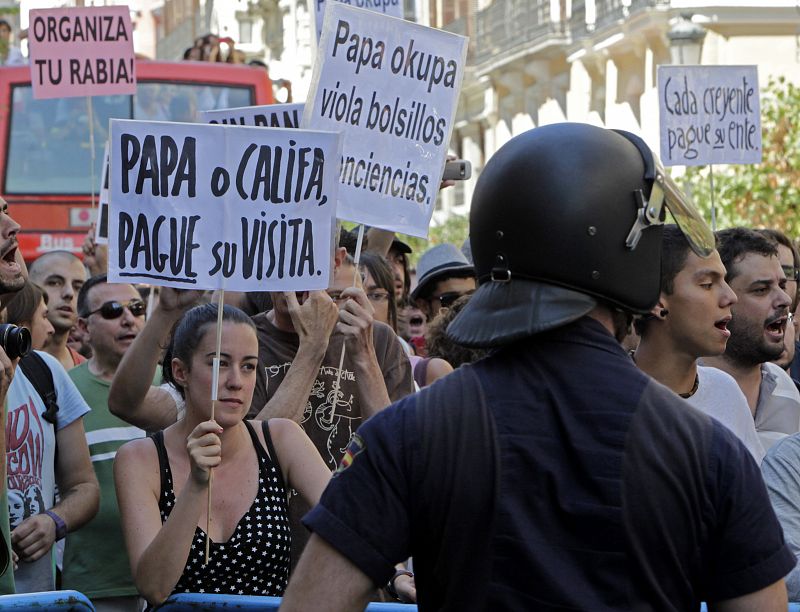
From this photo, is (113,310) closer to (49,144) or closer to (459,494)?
(459,494)

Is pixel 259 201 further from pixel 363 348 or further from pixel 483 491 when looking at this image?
pixel 483 491

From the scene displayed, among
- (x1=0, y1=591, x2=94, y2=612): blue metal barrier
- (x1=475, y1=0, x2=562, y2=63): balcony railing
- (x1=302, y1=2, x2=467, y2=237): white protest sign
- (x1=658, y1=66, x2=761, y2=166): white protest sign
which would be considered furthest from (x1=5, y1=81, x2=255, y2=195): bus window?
(x1=475, y1=0, x2=562, y2=63): balcony railing

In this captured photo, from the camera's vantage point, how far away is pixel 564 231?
2334mm

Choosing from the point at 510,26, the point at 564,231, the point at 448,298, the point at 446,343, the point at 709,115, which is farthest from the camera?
the point at 510,26

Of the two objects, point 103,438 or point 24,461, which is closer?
point 24,461

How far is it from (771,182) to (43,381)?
12.9m

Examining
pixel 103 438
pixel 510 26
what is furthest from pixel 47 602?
pixel 510 26

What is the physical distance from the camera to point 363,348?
4.82 metres

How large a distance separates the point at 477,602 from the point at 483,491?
0.17m

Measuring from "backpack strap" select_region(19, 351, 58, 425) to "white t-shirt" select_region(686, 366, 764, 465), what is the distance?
6.72 feet

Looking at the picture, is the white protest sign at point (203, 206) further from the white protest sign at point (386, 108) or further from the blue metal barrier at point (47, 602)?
the blue metal barrier at point (47, 602)

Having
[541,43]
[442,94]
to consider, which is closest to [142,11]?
[541,43]

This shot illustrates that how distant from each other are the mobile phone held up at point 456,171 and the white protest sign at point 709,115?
2826 mm

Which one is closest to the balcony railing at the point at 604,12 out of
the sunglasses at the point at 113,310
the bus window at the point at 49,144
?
the bus window at the point at 49,144
